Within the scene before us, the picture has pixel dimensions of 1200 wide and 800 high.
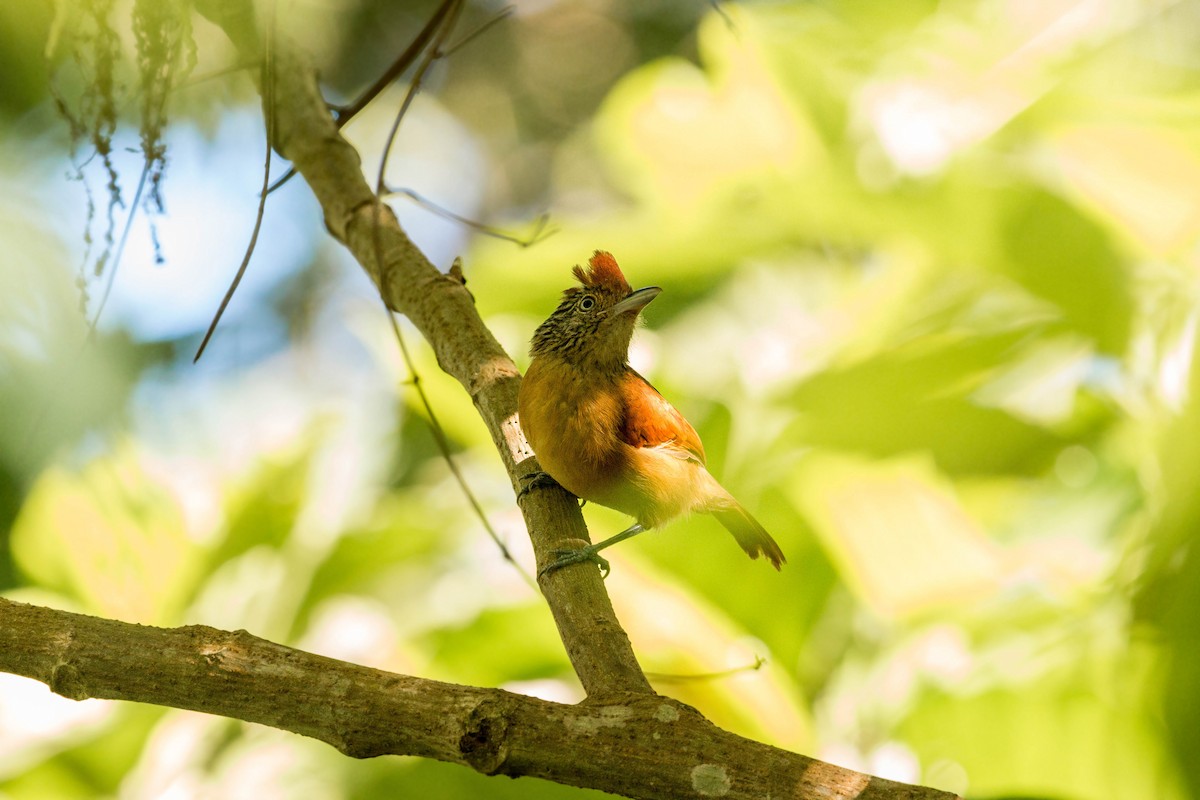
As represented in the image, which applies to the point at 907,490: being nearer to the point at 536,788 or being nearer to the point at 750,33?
the point at 536,788

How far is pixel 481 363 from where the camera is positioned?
2.12 metres

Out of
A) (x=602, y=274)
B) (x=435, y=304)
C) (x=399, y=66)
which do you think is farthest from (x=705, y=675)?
(x=399, y=66)

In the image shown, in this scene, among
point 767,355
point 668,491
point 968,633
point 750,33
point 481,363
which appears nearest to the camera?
point 481,363

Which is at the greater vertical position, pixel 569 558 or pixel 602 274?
pixel 602 274

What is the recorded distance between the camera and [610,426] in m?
2.52

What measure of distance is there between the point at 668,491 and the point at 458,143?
17.4ft

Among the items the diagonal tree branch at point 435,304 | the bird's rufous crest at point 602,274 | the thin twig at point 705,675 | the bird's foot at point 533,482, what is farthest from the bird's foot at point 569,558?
the bird's rufous crest at point 602,274

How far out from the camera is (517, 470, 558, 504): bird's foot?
2133mm

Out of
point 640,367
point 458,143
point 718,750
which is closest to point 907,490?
point 640,367

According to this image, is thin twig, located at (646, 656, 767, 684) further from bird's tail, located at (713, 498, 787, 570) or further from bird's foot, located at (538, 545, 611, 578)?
bird's foot, located at (538, 545, 611, 578)

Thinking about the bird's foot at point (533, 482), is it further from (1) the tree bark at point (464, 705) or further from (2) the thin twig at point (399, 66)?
(2) the thin twig at point (399, 66)

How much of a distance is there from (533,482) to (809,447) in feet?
2.58

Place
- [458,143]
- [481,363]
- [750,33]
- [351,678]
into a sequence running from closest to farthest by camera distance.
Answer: [351,678] → [481,363] → [750,33] → [458,143]

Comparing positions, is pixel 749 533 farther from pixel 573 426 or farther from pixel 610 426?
pixel 573 426
